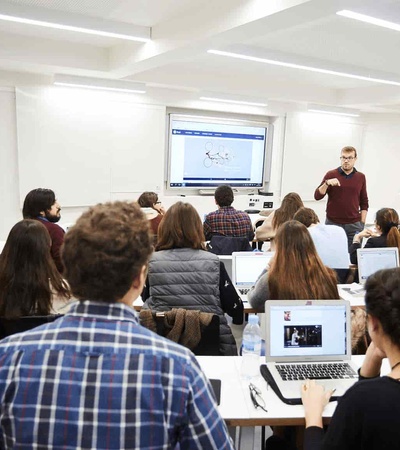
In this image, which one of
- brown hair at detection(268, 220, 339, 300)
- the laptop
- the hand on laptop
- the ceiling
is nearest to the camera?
the hand on laptop

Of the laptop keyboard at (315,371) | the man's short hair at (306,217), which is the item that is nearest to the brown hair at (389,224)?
the man's short hair at (306,217)

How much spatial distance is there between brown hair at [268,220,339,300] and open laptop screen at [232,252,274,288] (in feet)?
3.00

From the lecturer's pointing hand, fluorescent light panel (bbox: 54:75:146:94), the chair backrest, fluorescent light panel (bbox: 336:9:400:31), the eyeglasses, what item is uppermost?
fluorescent light panel (bbox: 336:9:400:31)

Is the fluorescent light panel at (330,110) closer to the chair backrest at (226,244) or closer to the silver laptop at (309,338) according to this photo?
the chair backrest at (226,244)

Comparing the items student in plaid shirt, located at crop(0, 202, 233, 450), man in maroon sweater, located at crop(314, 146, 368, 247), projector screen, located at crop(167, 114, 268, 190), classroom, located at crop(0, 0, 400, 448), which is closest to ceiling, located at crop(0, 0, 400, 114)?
classroom, located at crop(0, 0, 400, 448)

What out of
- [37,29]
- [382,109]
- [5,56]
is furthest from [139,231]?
[382,109]

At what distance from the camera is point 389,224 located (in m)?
3.50

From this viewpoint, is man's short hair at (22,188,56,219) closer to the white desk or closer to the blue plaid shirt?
the white desk

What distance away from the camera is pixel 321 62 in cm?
485

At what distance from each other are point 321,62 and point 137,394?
4.95 metres

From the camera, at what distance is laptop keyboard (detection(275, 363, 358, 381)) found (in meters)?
1.78

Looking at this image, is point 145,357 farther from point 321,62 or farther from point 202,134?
point 202,134

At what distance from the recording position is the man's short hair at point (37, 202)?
3.29 metres

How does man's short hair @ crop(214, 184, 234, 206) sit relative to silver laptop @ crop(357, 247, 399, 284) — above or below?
above
